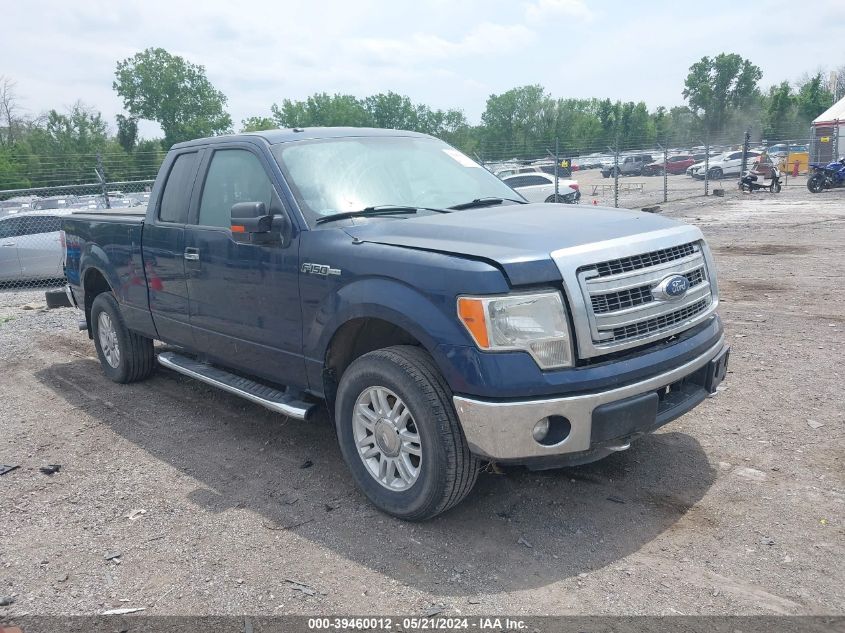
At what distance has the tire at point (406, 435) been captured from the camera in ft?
11.3

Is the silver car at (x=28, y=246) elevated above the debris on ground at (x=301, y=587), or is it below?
above

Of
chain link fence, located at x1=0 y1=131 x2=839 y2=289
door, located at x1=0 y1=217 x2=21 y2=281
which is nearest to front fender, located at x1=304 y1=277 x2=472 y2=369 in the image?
chain link fence, located at x1=0 y1=131 x2=839 y2=289

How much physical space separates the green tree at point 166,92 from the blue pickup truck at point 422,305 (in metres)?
Answer: 91.6

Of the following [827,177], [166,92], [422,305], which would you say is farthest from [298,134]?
[166,92]

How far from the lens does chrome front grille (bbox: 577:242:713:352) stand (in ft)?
11.0

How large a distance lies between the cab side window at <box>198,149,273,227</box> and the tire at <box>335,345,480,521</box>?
139 centimetres

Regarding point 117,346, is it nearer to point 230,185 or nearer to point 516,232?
point 230,185

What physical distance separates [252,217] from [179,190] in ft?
4.89

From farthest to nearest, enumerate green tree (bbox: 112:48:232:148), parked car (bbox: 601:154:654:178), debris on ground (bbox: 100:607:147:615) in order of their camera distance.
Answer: green tree (bbox: 112:48:232:148) → parked car (bbox: 601:154:654:178) → debris on ground (bbox: 100:607:147:615)

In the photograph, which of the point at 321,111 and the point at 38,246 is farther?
the point at 321,111

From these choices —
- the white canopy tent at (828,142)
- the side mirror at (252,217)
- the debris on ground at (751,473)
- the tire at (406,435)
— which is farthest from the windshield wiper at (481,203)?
the white canopy tent at (828,142)

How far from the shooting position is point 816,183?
26000mm

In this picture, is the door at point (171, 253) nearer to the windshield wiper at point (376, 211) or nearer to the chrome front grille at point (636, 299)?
the windshield wiper at point (376, 211)

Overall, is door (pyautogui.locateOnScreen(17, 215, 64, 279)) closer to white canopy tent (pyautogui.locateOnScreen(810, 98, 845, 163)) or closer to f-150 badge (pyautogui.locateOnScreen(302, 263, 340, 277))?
f-150 badge (pyautogui.locateOnScreen(302, 263, 340, 277))
